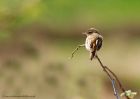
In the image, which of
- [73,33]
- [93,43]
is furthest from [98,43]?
[73,33]

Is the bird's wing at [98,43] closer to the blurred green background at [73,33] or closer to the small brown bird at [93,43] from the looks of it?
the small brown bird at [93,43]

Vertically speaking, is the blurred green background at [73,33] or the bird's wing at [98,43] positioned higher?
the blurred green background at [73,33]

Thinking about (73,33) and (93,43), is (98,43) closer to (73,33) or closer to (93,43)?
(93,43)

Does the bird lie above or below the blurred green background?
below

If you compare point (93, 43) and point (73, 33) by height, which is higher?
point (73, 33)

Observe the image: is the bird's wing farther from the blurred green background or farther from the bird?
the blurred green background

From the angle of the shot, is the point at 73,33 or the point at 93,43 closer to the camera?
the point at 93,43

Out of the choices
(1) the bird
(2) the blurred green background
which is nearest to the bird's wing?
(1) the bird

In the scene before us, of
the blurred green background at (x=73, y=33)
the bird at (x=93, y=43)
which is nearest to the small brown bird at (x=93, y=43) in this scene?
the bird at (x=93, y=43)

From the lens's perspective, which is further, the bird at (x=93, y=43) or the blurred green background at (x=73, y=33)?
the blurred green background at (x=73, y=33)
